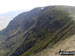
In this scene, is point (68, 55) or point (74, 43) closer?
point (68, 55)

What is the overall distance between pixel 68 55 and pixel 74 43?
108 feet

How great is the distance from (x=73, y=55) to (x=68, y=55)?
324 cm

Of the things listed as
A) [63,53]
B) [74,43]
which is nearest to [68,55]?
[63,53]

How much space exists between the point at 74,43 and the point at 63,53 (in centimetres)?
3273

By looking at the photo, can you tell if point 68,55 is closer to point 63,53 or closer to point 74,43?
point 63,53

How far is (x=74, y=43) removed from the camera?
371 feet

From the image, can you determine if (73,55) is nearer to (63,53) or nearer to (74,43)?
(63,53)

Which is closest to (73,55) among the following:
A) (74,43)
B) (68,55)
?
(68,55)

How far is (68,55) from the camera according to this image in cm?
8169

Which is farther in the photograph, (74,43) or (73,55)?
(74,43)

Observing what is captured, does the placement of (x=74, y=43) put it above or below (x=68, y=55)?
above

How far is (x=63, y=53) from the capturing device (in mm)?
82375

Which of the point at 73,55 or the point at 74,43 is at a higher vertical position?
the point at 74,43

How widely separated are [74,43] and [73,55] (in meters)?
30.3
